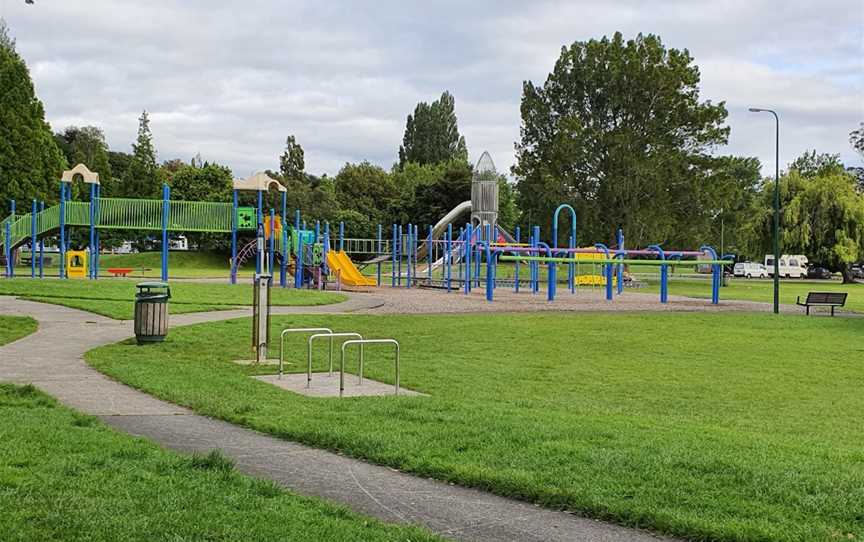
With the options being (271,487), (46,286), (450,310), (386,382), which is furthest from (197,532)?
(46,286)

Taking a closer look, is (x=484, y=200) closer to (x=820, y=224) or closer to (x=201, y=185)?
(x=820, y=224)

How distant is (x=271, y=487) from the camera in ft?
21.0

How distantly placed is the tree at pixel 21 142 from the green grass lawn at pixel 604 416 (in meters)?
55.2

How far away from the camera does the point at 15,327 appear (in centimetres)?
1967

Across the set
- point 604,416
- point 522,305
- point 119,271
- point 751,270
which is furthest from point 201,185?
point 604,416

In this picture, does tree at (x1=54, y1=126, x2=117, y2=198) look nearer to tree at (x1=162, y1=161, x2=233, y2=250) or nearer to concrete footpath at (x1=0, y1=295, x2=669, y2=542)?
tree at (x1=162, y1=161, x2=233, y2=250)

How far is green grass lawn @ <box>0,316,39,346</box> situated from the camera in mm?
17828

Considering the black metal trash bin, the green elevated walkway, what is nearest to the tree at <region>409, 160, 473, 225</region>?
the green elevated walkway

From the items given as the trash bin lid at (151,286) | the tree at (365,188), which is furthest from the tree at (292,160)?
the trash bin lid at (151,286)

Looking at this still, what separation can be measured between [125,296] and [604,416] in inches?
922

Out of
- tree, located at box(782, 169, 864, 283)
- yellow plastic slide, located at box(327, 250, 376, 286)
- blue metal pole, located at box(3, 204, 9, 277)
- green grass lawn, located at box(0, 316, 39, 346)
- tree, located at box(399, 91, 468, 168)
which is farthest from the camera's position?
tree, located at box(399, 91, 468, 168)

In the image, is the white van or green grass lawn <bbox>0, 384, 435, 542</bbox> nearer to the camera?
green grass lawn <bbox>0, 384, 435, 542</bbox>

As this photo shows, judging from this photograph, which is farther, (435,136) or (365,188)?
(435,136)

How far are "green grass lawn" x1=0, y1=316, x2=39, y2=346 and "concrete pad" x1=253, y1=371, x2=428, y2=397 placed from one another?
6672 mm
